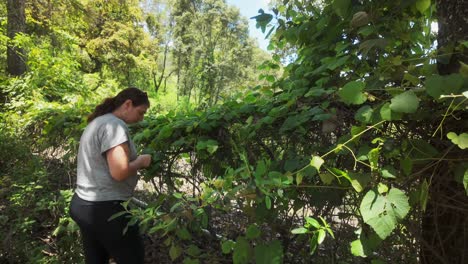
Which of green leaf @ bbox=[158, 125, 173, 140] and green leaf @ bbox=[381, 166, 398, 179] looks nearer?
green leaf @ bbox=[381, 166, 398, 179]

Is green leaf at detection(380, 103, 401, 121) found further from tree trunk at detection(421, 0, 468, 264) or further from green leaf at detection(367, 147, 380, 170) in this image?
tree trunk at detection(421, 0, 468, 264)

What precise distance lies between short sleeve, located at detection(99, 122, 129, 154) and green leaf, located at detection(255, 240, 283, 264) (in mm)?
1152

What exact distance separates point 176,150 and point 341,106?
123 centimetres

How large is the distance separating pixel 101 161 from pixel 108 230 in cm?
44

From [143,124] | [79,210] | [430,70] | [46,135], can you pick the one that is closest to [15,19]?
[46,135]

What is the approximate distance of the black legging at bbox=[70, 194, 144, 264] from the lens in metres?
2.41

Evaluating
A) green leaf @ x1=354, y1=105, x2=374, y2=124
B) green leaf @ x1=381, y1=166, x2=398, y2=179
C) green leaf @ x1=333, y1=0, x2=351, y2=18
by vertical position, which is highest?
green leaf @ x1=333, y1=0, x2=351, y2=18

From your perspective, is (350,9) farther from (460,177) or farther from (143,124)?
(143,124)

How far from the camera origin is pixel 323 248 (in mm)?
2279

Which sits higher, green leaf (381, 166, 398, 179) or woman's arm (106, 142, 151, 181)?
green leaf (381, 166, 398, 179)

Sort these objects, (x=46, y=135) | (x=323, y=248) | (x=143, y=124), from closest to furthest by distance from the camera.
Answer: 1. (x=323, y=248)
2. (x=143, y=124)
3. (x=46, y=135)

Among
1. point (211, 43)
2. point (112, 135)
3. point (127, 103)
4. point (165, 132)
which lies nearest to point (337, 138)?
point (165, 132)

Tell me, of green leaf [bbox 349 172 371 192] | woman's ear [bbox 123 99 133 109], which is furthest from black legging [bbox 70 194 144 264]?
green leaf [bbox 349 172 371 192]

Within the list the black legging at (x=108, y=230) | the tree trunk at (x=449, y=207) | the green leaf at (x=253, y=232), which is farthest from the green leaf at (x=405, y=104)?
the black legging at (x=108, y=230)
